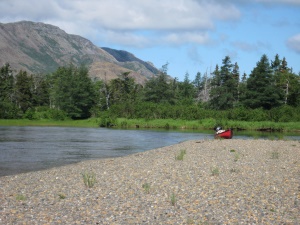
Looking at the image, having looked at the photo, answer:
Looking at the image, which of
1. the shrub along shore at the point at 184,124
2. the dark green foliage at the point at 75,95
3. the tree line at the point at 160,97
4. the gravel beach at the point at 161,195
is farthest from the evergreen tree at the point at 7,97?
the gravel beach at the point at 161,195

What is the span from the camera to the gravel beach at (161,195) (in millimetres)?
11984

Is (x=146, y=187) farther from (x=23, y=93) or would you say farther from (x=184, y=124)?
(x=23, y=93)

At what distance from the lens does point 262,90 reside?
95062mm

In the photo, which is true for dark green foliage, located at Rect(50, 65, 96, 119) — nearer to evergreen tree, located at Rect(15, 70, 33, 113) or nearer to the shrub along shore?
evergreen tree, located at Rect(15, 70, 33, 113)

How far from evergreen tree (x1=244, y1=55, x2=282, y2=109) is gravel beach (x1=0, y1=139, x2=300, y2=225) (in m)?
74.2

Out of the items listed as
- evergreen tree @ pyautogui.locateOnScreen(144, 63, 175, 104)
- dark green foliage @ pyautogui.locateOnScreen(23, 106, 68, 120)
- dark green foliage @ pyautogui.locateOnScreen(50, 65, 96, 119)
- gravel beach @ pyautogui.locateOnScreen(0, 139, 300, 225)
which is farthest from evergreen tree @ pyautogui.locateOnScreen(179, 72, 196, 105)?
gravel beach @ pyautogui.locateOnScreen(0, 139, 300, 225)

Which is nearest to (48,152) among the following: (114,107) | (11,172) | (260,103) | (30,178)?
(11,172)

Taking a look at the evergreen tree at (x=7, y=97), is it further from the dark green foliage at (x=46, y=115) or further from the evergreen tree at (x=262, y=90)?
the evergreen tree at (x=262, y=90)

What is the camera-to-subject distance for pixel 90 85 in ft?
392

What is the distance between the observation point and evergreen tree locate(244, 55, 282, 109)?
93562 millimetres

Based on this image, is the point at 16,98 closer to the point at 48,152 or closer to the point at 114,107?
the point at 114,107

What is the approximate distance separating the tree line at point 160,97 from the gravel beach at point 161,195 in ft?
214

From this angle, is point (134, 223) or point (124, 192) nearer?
point (134, 223)

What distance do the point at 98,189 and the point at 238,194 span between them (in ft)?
17.8
